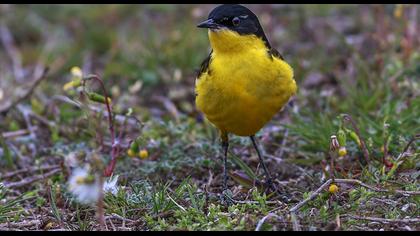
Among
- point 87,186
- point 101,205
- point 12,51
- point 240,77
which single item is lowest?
point 101,205

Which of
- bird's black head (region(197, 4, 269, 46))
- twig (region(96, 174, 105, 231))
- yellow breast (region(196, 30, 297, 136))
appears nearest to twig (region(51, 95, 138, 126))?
yellow breast (region(196, 30, 297, 136))

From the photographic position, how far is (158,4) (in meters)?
8.59

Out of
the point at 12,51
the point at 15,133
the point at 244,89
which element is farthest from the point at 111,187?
the point at 12,51

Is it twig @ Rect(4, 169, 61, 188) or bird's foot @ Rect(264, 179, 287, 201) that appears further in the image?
twig @ Rect(4, 169, 61, 188)

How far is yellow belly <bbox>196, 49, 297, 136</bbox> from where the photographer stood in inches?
168

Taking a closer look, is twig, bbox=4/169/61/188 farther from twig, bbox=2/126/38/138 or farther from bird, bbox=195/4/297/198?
bird, bbox=195/4/297/198

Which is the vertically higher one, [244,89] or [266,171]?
[244,89]

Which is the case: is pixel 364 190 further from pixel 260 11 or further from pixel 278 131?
pixel 260 11

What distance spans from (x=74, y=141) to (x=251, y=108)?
192 cm

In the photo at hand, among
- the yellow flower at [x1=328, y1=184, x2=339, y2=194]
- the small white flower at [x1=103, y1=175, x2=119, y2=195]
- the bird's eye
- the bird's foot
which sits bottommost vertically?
the bird's foot

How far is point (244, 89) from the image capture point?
425cm

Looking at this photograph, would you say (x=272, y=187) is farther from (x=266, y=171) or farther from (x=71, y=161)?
(x=71, y=161)

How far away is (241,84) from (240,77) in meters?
0.05

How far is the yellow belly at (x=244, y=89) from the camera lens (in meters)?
4.27
